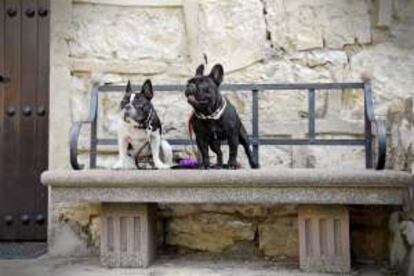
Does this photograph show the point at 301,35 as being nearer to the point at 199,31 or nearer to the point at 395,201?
the point at 199,31

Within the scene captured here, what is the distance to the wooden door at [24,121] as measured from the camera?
3.91 m

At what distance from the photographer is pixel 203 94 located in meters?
3.01

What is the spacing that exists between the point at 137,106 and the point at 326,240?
115cm

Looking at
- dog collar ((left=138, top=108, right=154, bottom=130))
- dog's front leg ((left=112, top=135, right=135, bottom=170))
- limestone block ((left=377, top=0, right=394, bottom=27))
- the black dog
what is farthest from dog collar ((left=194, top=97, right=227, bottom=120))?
limestone block ((left=377, top=0, right=394, bottom=27))

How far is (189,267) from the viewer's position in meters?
3.26

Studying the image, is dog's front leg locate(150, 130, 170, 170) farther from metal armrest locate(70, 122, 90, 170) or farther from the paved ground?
the paved ground

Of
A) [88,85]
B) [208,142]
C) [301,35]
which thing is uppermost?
[301,35]

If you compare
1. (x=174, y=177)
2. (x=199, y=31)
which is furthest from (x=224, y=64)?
(x=174, y=177)

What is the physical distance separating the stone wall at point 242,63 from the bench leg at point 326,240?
41 centimetres

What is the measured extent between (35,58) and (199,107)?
1.43 meters

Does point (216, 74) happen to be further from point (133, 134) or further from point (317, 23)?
point (317, 23)

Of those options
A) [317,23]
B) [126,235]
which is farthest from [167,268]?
[317,23]

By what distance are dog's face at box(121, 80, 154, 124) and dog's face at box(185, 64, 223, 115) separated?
9.3 inches

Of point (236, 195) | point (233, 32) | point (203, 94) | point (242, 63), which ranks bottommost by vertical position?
point (236, 195)
